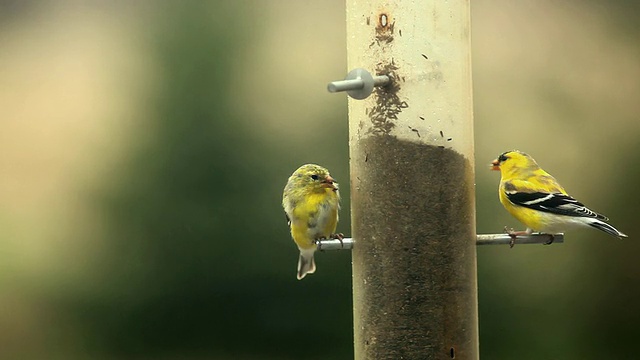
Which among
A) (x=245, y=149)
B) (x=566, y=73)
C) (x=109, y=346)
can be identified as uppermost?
(x=566, y=73)

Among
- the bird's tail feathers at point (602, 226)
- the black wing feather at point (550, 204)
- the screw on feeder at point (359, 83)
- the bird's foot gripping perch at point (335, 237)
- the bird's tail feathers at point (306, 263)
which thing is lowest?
the bird's tail feathers at point (306, 263)

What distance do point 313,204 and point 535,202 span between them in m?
0.80

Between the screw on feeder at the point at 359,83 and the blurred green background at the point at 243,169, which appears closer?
the screw on feeder at the point at 359,83

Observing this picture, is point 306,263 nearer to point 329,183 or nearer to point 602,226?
point 329,183

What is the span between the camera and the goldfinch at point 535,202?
422cm

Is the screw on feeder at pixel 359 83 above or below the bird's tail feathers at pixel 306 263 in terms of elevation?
above

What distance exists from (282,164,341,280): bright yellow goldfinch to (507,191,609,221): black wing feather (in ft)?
2.14

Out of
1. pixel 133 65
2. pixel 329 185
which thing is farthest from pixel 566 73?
pixel 329 185

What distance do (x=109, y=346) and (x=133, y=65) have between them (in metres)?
2.00

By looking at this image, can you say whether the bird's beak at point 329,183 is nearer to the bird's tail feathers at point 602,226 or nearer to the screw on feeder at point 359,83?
the screw on feeder at point 359,83

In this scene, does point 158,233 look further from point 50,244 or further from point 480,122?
point 480,122

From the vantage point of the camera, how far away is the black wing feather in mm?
4258

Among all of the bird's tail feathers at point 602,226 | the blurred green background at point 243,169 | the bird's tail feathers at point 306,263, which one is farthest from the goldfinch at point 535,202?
the blurred green background at point 243,169

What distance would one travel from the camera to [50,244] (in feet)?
27.5
